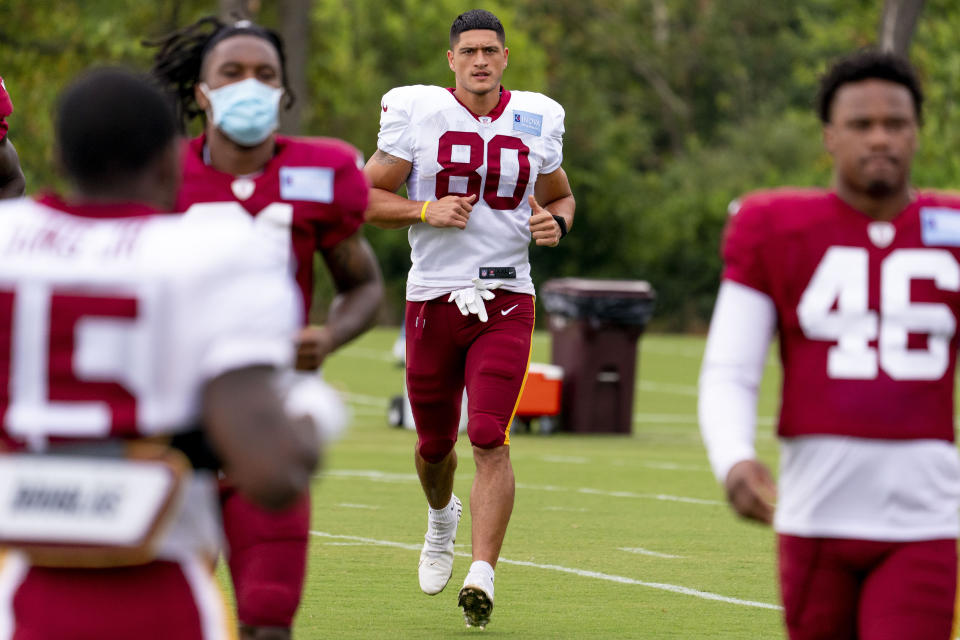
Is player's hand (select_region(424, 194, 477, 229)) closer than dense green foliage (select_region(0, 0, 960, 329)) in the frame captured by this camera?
Yes

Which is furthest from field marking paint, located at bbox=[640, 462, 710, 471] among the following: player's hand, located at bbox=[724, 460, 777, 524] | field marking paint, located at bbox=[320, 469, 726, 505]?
player's hand, located at bbox=[724, 460, 777, 524]

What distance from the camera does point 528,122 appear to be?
8156 mm

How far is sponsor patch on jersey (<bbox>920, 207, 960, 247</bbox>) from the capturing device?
437 cm

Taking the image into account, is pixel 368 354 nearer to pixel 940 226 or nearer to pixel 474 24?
pixel 474 24

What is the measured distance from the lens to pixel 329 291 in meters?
33.5

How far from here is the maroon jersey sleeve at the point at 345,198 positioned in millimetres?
5395

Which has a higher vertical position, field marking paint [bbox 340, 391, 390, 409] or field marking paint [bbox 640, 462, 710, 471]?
field marking paint [bbox 640, 462, 710, 471]

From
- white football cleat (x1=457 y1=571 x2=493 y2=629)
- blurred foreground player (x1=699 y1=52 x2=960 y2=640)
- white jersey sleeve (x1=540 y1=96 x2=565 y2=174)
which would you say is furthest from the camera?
white jersey sleeve (x1=540 y1=96 x2=565 y2=174)

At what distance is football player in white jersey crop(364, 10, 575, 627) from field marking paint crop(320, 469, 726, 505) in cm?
388

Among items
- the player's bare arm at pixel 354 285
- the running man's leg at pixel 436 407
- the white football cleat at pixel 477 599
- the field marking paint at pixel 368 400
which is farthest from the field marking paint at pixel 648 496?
the field marking paint at pixel 368 400

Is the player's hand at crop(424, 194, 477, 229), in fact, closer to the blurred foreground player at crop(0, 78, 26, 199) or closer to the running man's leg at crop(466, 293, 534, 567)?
the running man's leg at crop(466, 293, 534, 567)

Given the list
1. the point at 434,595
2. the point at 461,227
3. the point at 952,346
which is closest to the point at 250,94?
the point at 952,346

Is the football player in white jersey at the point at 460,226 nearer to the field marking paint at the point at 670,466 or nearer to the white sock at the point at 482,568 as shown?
the white sock at the point at 482,568

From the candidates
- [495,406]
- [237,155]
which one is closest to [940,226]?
[237,155]
